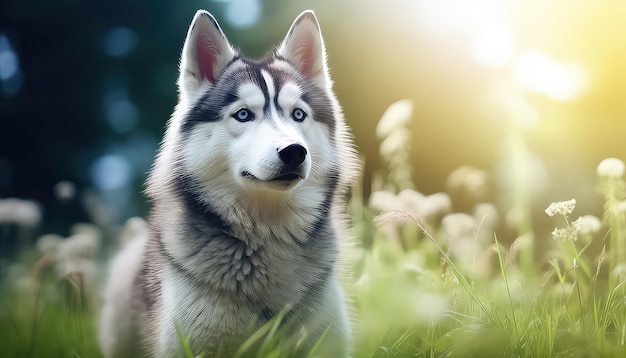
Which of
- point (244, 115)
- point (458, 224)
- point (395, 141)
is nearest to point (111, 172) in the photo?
point (395, 141)

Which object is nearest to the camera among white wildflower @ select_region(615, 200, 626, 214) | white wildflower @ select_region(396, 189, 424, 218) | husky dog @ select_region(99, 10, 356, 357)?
husky dog @ select_region(99, 10, 356, 357)

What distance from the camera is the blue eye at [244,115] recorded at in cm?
202

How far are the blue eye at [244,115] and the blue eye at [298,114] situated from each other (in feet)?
0.49

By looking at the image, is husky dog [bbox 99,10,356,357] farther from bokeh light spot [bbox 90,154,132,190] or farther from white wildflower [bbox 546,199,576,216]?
bokeh light spot [bbox 90,154,132,190]

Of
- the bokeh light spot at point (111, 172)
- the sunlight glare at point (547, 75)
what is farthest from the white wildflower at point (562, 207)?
the bokeh light spot at point (111, 172)

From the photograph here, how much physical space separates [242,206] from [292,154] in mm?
334

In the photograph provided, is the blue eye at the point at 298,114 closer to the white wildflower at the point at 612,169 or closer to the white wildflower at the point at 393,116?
the white wildflower at the point at 393,116

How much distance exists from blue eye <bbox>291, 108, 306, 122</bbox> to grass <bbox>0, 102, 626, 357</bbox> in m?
0.43

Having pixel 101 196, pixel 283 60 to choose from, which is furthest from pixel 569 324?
pixel 101 196

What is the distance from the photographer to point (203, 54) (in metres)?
2.12

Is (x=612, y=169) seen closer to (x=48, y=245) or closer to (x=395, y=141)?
(x=395, y=141)

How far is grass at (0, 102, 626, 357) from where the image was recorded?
201 cm

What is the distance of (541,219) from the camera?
153 inches

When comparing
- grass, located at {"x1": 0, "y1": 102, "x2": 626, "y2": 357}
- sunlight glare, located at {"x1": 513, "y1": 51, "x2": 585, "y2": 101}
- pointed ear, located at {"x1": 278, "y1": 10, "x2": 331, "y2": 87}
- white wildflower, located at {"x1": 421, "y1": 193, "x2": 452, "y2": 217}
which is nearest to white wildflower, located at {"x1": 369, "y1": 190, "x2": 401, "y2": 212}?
grass, located at {"x1": 0, "y1": 102, "x2": 626, "y2": 357}
